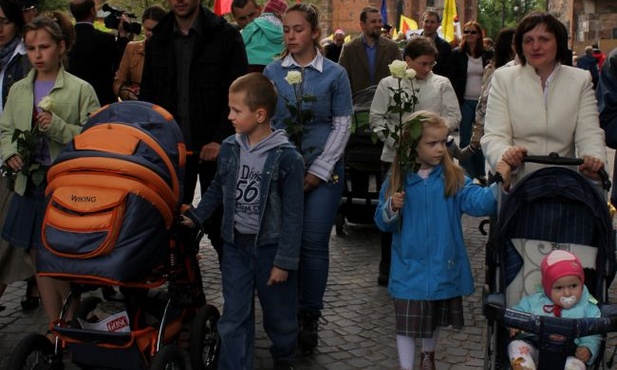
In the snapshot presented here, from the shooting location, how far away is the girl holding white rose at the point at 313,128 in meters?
4.92

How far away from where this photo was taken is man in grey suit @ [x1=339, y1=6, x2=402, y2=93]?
862 centimetres

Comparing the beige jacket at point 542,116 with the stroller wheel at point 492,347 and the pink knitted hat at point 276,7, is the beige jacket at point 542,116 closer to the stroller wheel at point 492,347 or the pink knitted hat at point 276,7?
the stroller wheel at point 492,347

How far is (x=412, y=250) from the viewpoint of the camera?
4.38m

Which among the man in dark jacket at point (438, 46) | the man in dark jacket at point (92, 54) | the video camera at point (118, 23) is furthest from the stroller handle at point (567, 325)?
the man in dark jacket at point (438, 46)

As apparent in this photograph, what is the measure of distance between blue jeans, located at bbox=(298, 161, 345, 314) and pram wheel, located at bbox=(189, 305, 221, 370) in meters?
0.65

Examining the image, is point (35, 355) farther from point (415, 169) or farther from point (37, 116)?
point (415, 169)

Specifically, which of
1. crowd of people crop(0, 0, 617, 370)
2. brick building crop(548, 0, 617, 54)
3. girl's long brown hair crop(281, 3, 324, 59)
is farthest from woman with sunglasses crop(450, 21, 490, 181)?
brick building crop(548, 0, 617, 54)

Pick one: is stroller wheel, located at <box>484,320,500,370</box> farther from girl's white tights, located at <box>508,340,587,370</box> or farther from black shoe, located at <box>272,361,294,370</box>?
black shoe, located at <box>272,361,294,370</box>

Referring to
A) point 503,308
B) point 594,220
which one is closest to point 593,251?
point 594,220

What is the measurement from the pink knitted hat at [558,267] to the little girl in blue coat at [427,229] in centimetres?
Answer: 54

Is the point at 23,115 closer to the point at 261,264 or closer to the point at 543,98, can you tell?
the point at 261,264

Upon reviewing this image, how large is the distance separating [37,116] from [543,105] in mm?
2995

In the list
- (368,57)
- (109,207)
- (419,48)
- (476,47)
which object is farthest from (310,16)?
(476,47)

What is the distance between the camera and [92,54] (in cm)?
701
